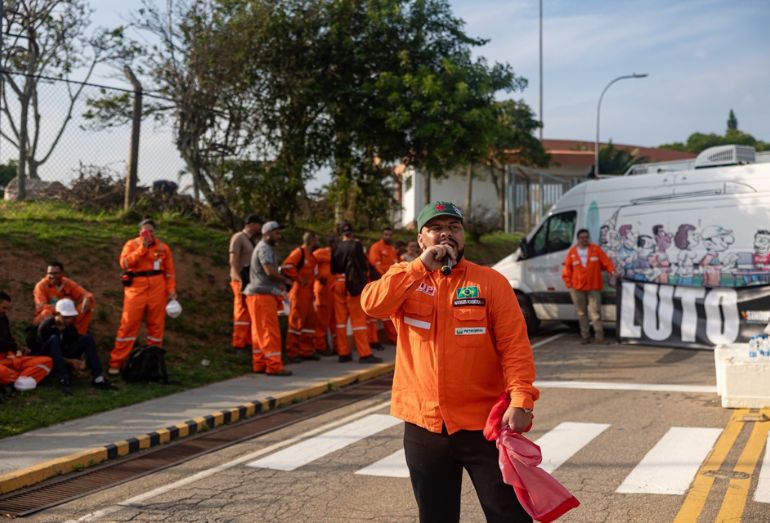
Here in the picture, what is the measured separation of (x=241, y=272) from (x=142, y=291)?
1.86 metres

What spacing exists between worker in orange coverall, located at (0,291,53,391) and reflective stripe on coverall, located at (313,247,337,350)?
4881 millimetres

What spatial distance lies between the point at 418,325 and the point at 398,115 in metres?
13.6

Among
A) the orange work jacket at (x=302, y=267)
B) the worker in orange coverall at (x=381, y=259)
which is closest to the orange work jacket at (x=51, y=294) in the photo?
the orange work jacket at (x=302, y=267)

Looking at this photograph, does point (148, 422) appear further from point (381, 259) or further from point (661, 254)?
point (661, 254)

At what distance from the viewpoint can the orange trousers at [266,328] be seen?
11.4 metres

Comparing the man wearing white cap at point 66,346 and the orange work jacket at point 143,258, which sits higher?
the orange work jacket at point 143,258

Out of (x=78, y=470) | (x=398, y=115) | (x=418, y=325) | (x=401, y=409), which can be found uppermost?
(x=398, y=115)

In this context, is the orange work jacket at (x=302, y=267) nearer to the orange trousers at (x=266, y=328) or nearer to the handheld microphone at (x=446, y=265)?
the orange trousers at (x=266, y=328)

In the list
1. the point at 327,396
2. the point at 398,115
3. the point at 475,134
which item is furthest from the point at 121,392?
the point at 475,134

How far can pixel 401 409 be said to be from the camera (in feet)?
13.0

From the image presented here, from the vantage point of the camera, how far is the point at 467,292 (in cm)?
385

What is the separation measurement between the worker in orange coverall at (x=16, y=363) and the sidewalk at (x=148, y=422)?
94 centimetres

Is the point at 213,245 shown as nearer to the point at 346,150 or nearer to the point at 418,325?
the point at 346,150

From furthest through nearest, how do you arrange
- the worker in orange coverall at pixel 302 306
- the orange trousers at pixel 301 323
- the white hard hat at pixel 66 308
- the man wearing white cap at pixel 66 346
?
1. the orange trousers at pixel 301 323
2. the worker in orange coverall at pixel 302 306
3. the white hard hat at pixel 66 308
4. the man wearing white cap at pixel 66 346
